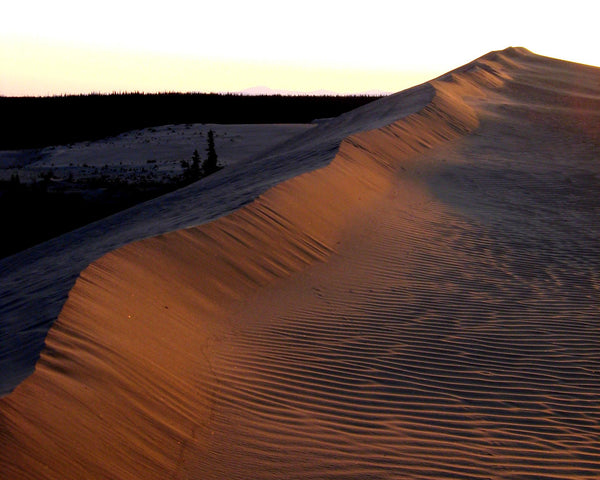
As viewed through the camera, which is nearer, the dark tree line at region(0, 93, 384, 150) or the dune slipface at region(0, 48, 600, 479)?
the dune slipface at region(0, 48, 600, 479)

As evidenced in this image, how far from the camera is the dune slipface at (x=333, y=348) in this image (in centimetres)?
504

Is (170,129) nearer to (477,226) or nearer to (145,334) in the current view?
(477,226)

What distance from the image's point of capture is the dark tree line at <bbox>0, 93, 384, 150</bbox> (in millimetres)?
63688

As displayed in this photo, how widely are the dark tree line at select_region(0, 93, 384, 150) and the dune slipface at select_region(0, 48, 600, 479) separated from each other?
51.4m

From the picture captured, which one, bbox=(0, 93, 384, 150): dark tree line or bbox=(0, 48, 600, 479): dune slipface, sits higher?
bbox=(0, 48, 600, 479): dune slipface

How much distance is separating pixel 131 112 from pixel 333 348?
66.3 m

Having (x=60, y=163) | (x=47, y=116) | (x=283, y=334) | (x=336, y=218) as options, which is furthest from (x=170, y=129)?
(x=283, y=334)

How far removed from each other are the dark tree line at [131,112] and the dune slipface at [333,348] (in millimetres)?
51362

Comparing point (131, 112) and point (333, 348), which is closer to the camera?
point (333, 348)

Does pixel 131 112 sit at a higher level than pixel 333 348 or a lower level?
lower

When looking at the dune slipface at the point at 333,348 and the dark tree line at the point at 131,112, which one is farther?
the dark tree line at the point at 131,112

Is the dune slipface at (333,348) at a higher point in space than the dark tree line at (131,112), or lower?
higher

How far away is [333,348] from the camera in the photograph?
7344 millimetres

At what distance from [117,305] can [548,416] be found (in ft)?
12.6
